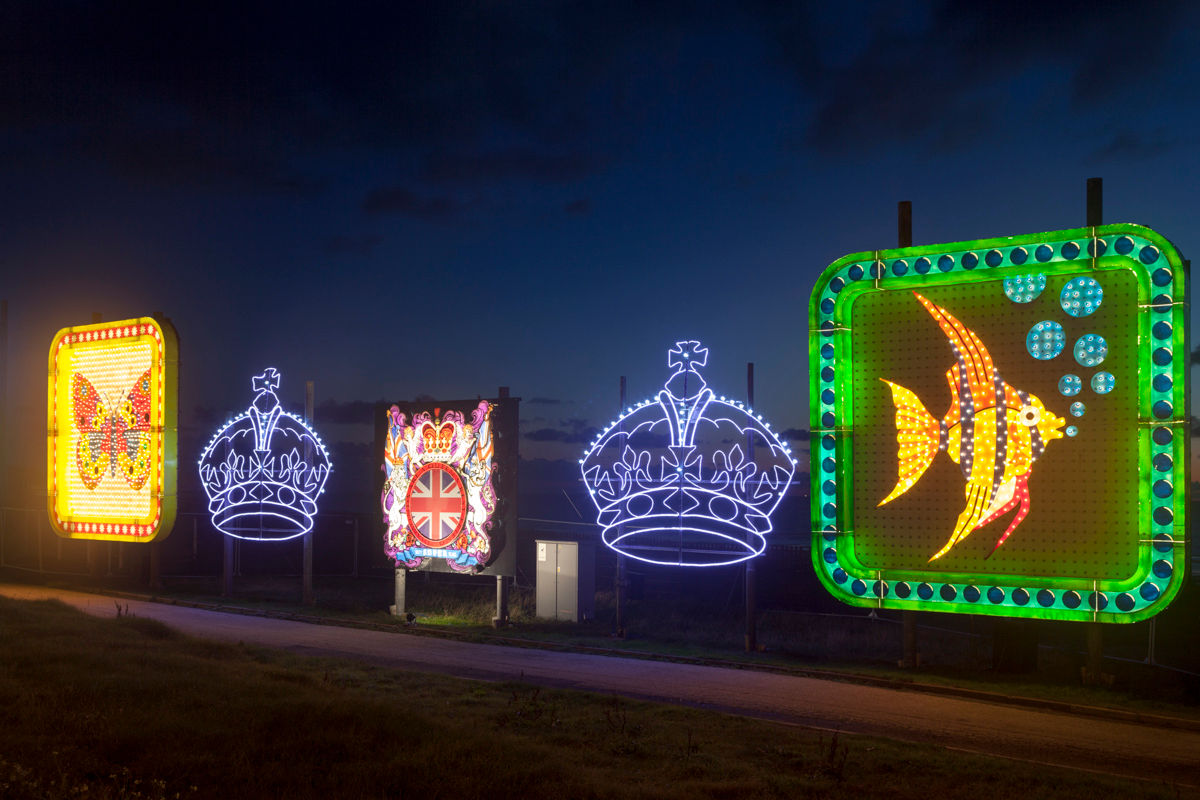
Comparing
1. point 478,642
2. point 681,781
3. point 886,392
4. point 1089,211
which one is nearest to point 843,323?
point 886,392

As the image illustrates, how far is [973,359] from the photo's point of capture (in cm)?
1402

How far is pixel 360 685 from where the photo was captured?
1469cm

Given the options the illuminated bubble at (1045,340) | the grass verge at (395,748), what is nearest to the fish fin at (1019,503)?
the illuminated bubble at (1045,340)

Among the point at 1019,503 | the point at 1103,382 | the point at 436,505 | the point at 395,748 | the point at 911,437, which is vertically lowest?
the point at 395,748

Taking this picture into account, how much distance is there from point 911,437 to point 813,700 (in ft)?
13.0

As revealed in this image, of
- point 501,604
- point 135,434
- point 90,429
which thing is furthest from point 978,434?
point 90,429

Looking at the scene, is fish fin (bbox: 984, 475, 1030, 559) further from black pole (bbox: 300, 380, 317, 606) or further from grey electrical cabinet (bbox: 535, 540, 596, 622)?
black pole (bbox: 300, 380, 317, 606)

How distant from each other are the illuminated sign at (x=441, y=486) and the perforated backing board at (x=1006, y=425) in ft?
34.4

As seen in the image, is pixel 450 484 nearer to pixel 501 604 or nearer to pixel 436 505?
pixel 436 505

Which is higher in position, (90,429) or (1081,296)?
(1081,296)

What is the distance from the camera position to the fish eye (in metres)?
13.7

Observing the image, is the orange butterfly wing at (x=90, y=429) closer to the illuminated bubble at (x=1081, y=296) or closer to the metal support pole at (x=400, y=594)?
the metal support pole at (x=400, y=594)

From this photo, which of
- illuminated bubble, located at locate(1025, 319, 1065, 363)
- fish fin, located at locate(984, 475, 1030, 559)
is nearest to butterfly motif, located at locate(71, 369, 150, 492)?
fish fin, located at locate(984, 475, 1030, 559)

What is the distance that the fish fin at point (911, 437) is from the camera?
14414 mm
